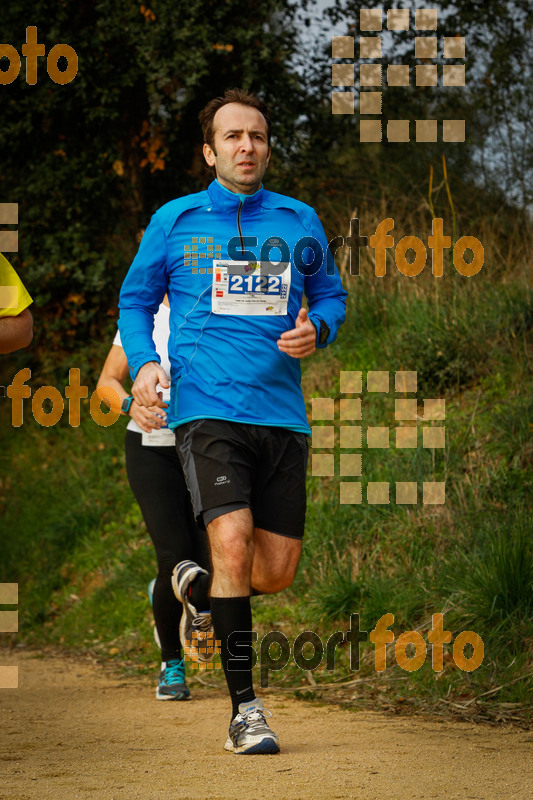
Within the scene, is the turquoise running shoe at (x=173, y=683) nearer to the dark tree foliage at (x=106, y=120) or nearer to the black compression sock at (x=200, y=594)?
the black compression sock at (x=200, y=594)

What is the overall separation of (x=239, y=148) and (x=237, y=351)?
0.90m

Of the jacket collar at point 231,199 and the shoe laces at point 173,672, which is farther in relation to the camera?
the shoe laces at point 173,672

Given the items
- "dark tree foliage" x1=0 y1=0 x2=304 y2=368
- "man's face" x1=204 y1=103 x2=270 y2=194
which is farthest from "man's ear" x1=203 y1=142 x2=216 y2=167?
"dark tree foliage" x1=0 y1=0 x2=304 y2=368

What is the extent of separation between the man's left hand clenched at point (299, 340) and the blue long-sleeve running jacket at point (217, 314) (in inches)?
6.9

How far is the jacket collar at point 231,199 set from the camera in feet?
14.4

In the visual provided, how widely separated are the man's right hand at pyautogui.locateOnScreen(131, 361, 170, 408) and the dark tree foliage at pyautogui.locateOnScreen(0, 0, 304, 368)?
21.5ft

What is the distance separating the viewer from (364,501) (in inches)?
275

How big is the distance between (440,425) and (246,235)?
3.49 m

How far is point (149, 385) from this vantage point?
161 inches

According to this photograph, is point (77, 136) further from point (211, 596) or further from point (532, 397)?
point (211, 596)

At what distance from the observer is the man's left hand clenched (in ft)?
13.4

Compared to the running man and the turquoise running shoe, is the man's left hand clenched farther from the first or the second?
the turquoise running shoe

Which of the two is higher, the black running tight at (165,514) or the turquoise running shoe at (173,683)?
the black running tight at (165,514)

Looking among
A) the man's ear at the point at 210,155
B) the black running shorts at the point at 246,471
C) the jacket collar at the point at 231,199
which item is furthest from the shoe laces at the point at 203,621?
the man's ear at the point at 210,155
